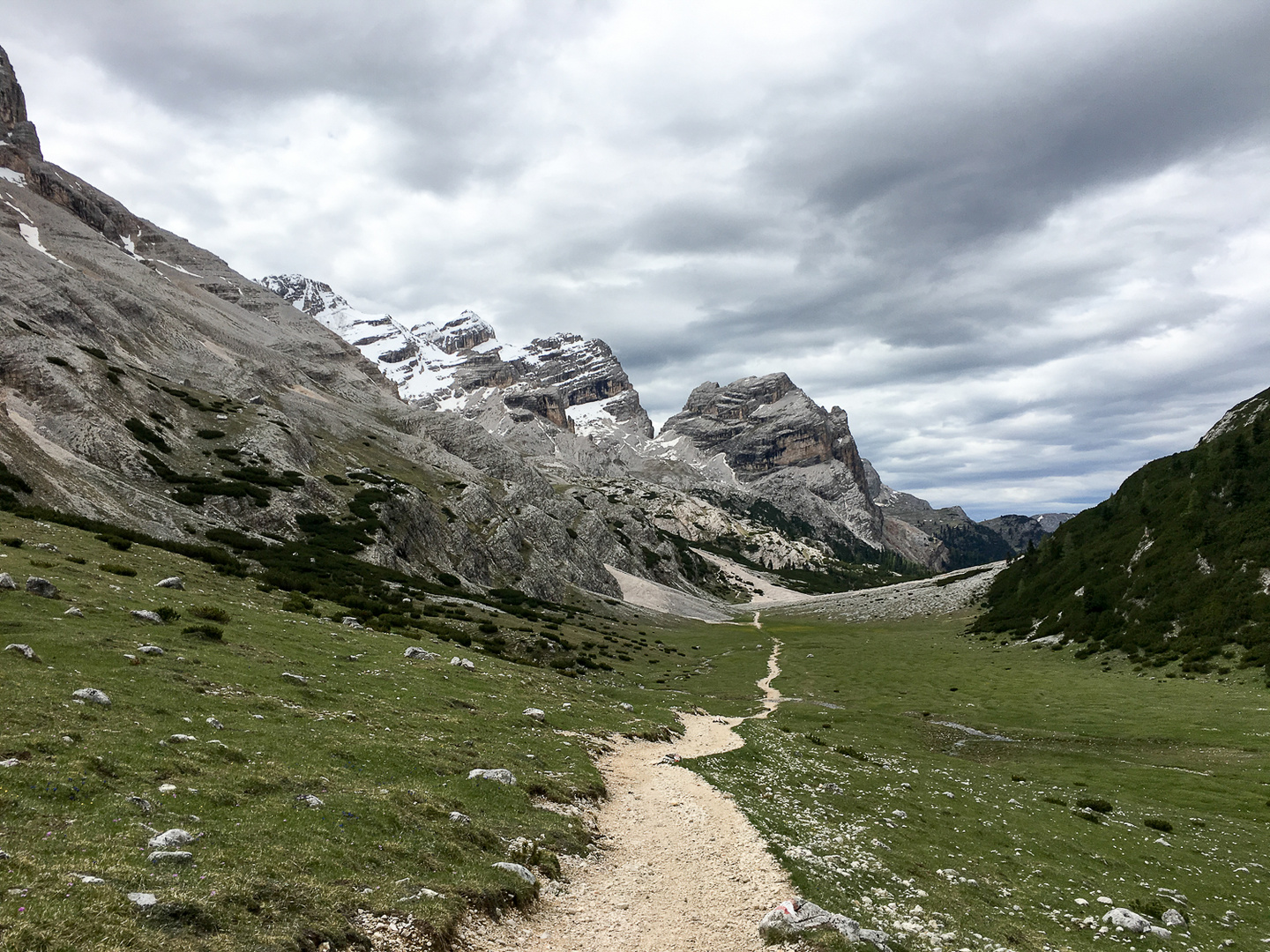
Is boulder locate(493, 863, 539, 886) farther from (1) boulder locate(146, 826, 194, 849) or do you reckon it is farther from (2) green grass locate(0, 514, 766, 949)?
(1) boulder locate(146, 826, 194, 849)

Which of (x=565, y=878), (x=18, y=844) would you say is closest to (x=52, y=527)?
(x=18, y=844)

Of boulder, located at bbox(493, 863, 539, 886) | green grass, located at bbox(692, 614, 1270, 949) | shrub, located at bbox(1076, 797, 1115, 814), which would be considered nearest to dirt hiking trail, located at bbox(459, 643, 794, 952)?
boulder, located at bbox(493, 863, 539, 886)

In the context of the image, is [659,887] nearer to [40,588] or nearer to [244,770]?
[244,770]

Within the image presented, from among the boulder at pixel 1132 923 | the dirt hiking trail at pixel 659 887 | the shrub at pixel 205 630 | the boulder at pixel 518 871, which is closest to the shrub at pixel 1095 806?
the boulder at pixel 1132 923

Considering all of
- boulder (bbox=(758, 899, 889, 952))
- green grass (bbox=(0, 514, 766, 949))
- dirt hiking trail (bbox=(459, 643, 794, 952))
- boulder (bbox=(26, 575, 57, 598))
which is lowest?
dirt hiking trail (bbox=(459, 643, 794, 952))

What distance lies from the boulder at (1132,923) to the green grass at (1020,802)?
0.80 m

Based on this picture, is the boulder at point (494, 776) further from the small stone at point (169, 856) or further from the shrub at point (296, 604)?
the shrub at point (296, 604)

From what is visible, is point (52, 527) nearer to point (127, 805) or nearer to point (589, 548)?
point (127, 805)

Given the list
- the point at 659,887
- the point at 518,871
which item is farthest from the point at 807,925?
the point at 518,871

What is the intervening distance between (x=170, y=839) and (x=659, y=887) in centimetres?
1134

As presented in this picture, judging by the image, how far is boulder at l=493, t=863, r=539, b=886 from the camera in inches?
561

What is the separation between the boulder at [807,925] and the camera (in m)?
13.3

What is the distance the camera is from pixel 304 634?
1293 inches

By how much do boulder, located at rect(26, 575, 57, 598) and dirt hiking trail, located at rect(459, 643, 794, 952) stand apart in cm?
2452
